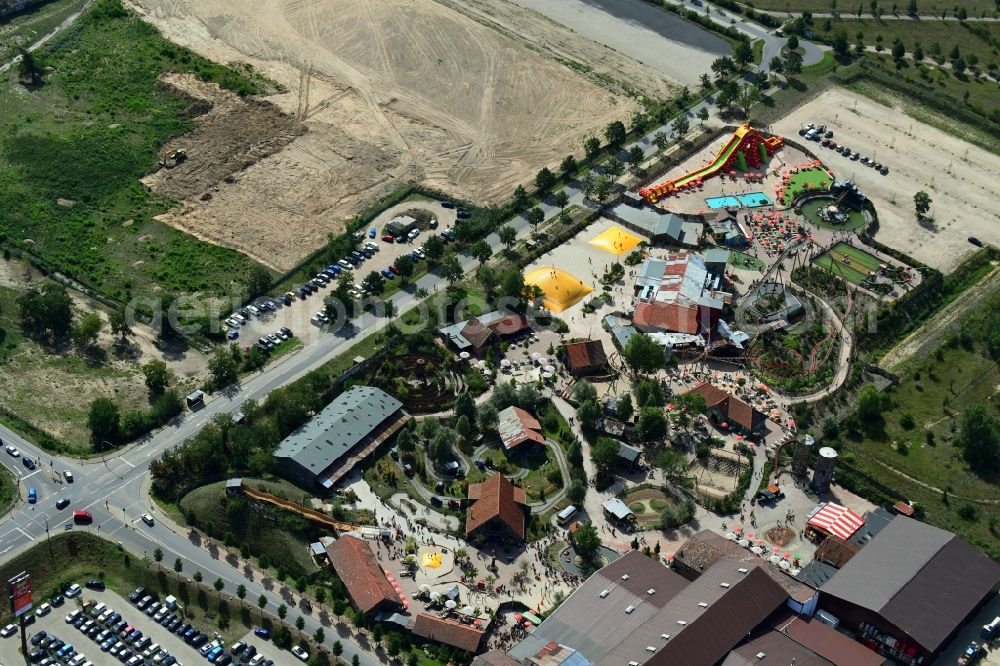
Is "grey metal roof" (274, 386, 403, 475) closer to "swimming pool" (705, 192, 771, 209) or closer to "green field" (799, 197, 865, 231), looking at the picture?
"swimming pool" (705, 192, 771, 209)

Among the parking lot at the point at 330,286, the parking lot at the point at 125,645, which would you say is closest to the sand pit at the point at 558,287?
the parking lot at the point at 330,286

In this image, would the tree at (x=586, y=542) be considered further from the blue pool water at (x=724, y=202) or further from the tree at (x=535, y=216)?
the blue pool water at (x=724, y=202)

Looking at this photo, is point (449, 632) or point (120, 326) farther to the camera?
point (120, 326)

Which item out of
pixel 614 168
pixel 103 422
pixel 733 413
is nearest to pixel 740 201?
pixel 614 168

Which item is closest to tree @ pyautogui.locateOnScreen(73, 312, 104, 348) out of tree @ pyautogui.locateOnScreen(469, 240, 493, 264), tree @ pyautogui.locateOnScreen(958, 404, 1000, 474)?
tree @ pyautogui.locateOnScreen(469, 240, 493, 264)

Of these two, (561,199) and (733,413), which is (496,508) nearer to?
(733,413)

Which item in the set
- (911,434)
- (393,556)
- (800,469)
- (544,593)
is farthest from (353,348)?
(911,434)
